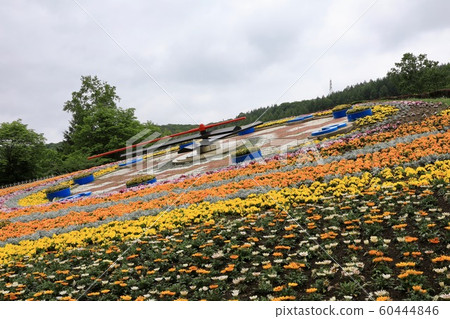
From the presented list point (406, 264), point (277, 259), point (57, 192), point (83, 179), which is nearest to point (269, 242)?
point (277, 259)

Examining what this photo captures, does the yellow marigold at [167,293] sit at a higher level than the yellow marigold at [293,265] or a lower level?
lower

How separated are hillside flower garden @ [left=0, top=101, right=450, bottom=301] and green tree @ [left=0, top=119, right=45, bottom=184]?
142 feet

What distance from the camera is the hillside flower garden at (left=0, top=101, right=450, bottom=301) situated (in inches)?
187

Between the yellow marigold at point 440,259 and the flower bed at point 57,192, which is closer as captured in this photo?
the yellow marigold at point 440,259

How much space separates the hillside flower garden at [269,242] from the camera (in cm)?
476

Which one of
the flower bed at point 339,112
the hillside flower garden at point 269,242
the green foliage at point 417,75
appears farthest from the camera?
the green foliage at point 417,75

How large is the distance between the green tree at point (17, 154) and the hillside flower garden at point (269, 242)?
43343 millimetres

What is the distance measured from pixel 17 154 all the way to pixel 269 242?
52.8m

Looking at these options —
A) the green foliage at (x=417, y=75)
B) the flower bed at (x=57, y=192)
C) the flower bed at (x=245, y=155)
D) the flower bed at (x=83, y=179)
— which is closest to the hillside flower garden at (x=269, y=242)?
the flower bed at (x=245, y=155)

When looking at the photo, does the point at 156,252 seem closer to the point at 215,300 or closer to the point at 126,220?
the point at 215,300

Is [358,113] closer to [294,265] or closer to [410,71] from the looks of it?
[294,265]

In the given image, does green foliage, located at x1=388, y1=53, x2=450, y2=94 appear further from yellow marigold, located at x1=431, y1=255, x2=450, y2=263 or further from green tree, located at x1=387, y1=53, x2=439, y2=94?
yellow marigold, located at x1=431, y1=255, x2=450, y2=263

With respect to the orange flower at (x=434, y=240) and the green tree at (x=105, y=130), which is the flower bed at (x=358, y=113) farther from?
the green tree at (x=105, y=130)

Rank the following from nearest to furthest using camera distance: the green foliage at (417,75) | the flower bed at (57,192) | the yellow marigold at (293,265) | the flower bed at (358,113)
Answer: the yellow marigold at (293,265) → the flower bed at (57,192) → the flower bed at (358,113) → the green foliage at (417,75)
